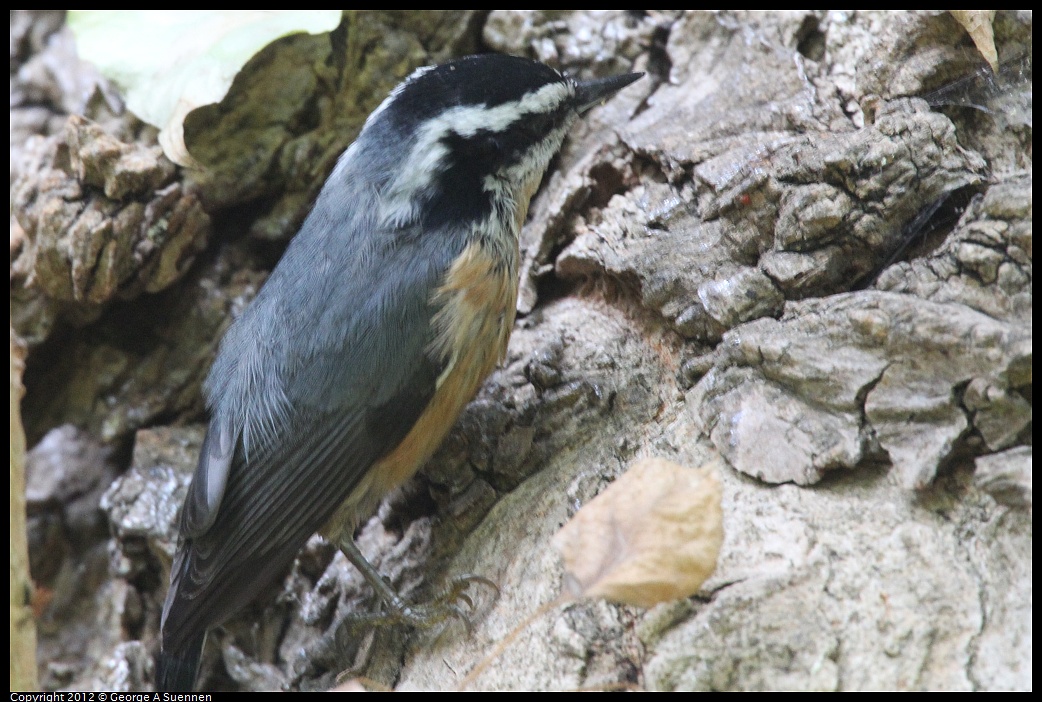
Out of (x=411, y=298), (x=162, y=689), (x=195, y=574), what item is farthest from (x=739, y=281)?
(x=162, y=689)

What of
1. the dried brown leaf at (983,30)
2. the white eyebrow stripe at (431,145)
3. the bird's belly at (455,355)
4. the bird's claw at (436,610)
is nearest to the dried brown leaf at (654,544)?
the bird's claw at (436,610)

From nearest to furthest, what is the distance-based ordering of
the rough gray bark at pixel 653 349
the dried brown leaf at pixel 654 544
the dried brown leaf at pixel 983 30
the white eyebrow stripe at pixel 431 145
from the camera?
the dried brown leaf at pixel 654 544 < the rough gray bark at pixel 653 349 < the dried brown leaf at pixel 983 30 < the white eyebrow stripe at pixel 431 145

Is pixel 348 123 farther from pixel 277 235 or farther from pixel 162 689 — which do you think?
pixel 162 689

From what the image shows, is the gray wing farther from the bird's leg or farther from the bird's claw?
the bird's claw

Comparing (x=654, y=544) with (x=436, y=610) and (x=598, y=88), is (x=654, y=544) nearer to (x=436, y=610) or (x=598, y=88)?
(x=436, y=610)

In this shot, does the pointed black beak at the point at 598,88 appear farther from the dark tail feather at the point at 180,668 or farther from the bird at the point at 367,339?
the dark tail feather at the point at 180,668

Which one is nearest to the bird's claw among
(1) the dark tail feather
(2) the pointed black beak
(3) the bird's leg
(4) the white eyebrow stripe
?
(3) the bird's leg

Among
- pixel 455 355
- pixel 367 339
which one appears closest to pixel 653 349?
pixel 455 355
